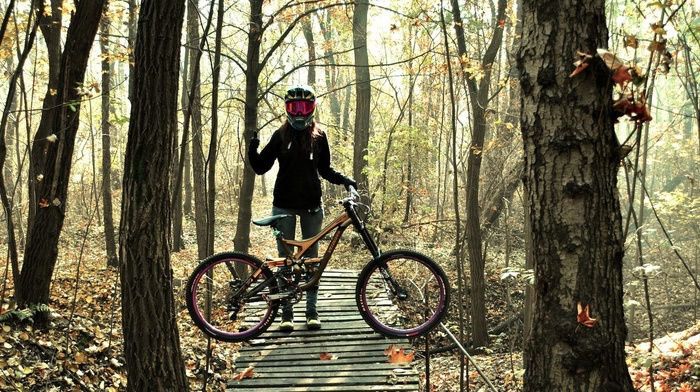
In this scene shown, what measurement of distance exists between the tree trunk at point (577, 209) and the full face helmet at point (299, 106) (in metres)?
2.64

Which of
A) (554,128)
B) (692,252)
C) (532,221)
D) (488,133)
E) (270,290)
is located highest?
(488,133)

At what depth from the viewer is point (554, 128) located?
2551mm

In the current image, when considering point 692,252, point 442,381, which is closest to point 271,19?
point 442,381

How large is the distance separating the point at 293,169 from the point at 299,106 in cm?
61

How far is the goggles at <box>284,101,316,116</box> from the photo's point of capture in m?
4.87

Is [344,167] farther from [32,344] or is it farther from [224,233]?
[32,344]

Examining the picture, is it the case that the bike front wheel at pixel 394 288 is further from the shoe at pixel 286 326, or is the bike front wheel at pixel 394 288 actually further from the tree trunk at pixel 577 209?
the tree trunk at pixel 577 209

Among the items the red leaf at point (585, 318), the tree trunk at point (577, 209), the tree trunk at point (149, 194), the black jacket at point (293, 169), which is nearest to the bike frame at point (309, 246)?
the black jacket at point (293, 169)

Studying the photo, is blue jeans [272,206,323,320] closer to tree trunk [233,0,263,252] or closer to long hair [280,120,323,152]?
long hair [280,120,323,152]

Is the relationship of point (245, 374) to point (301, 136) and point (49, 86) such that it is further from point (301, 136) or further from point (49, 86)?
point (49, 86)

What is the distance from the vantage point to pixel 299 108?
488 cm

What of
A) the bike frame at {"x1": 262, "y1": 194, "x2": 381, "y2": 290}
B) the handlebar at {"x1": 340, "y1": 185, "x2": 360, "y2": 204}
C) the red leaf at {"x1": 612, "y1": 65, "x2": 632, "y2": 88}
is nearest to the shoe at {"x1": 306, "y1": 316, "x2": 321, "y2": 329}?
the bike frame at {"x1": 262, "y1": 194, "x2": 381, "y2": 290}

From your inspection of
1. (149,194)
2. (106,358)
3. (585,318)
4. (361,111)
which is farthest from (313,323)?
(361,111)

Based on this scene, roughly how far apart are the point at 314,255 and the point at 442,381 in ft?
9.00
